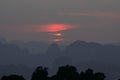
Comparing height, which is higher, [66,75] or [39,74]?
[39,74]

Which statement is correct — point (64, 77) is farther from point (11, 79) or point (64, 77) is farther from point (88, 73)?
point (11, 79)

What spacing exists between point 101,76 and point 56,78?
180 inches

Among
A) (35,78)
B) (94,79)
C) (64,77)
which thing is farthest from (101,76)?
(35,78)

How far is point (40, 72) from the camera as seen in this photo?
45.0 m

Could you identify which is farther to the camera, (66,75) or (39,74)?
(66,75)

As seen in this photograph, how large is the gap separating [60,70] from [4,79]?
19.0ft

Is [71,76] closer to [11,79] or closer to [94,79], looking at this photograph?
[94,79]

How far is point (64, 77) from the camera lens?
45.3m

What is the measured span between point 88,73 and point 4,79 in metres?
8.51

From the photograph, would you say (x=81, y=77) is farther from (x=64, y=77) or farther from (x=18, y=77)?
(x=18, y=77)

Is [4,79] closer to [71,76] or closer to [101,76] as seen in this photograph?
[71,76]

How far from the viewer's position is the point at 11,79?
43.4 m

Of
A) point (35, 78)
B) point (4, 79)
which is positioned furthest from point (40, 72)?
point (4, 79)

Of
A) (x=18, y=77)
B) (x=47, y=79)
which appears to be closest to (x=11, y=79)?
(x=18, y=77)
